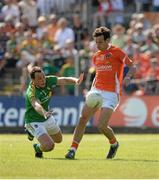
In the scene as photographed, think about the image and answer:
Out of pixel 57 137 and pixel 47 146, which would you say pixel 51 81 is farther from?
pixel 57 137

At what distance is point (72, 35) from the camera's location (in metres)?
28.2

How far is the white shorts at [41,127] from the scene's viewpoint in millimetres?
15863

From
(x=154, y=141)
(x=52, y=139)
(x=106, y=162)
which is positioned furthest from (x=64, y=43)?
(x=106, y=162)

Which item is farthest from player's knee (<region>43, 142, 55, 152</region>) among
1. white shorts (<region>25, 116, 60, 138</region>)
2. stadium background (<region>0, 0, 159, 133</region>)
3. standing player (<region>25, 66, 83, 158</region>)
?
stadium background (<region>0, 0, 159, 133</region>)

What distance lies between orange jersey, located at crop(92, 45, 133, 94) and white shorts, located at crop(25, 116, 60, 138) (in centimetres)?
139

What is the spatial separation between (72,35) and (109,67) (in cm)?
1282

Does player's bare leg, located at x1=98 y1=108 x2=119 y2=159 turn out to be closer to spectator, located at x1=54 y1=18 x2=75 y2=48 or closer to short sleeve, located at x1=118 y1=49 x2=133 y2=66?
short sleeve, located at x1=118 y1=49 x2=133 y2=66

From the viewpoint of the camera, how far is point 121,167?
13422 millimetres

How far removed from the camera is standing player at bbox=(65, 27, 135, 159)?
15.3 metres

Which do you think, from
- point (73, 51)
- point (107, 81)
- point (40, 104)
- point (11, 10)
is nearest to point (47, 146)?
point (40, 104)

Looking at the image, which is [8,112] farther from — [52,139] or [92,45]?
[52,139]

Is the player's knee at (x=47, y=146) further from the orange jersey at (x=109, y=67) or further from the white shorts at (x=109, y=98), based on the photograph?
the orange jersey at (x=109, y=67)

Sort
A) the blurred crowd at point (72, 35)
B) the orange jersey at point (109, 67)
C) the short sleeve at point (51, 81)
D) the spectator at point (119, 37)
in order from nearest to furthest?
1. the orange jersey at point (109, 67)
2. the short sleeve at point (51, 81)
3. the blurred crowd at point (72, 35)
4. the spectator at point (119, 37)

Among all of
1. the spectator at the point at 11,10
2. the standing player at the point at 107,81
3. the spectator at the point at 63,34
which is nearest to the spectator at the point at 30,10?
the spectator at the point at 11,10
